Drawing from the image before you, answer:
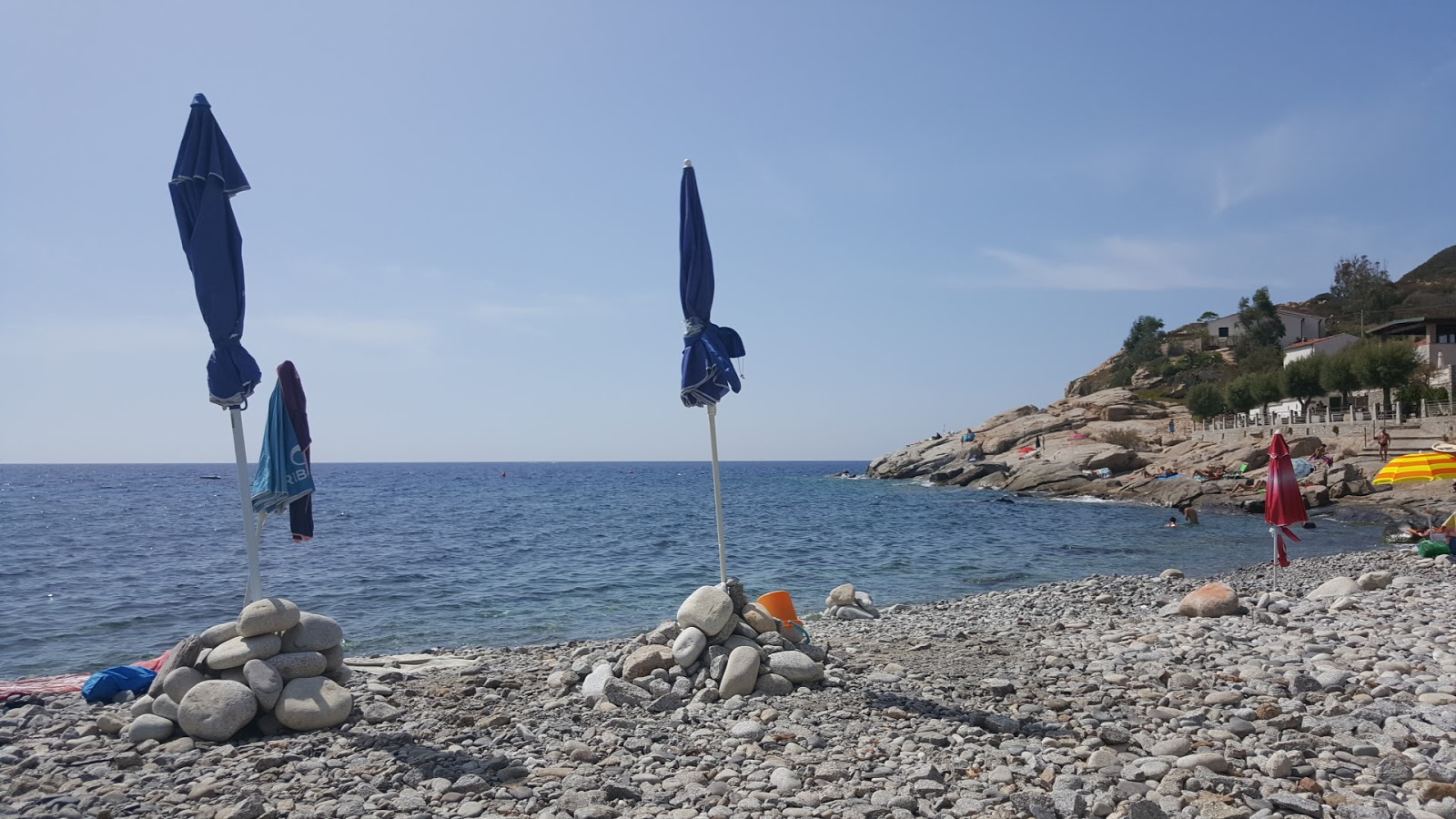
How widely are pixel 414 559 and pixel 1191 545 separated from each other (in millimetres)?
25526

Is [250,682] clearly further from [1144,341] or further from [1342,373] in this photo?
[1144,341]

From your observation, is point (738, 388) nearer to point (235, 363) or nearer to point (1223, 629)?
point (235, 363)

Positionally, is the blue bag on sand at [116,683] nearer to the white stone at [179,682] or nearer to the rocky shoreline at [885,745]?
the rocky shoreline at [885,745]

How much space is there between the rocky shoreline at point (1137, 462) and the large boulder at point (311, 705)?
124 ft

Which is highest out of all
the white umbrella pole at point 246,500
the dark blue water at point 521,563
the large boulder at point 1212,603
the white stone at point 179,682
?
the white umbrella pole at point 246,500

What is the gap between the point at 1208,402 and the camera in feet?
220

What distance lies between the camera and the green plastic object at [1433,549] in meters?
17.7

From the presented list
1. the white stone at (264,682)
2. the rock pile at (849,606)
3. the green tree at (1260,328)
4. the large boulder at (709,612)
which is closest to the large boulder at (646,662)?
the large boulder at (709,612)

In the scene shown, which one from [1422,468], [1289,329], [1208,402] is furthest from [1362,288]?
[1422,468]

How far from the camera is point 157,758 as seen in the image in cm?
697

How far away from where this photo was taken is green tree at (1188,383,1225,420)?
220 ft

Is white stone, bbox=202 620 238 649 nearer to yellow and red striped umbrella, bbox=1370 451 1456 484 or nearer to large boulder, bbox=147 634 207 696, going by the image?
large boulder, bbox=147 634 207 696

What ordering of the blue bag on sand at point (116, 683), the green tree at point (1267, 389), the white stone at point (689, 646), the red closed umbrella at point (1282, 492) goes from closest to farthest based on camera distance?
1. the white stone at point (689, 646)
2. the blue bag on sand at point (116, 683)
3. the red closed umbrella at point (1282, 492)
4. the green tree at point (1267, 389)

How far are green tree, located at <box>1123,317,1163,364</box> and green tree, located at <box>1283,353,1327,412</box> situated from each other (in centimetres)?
4248
